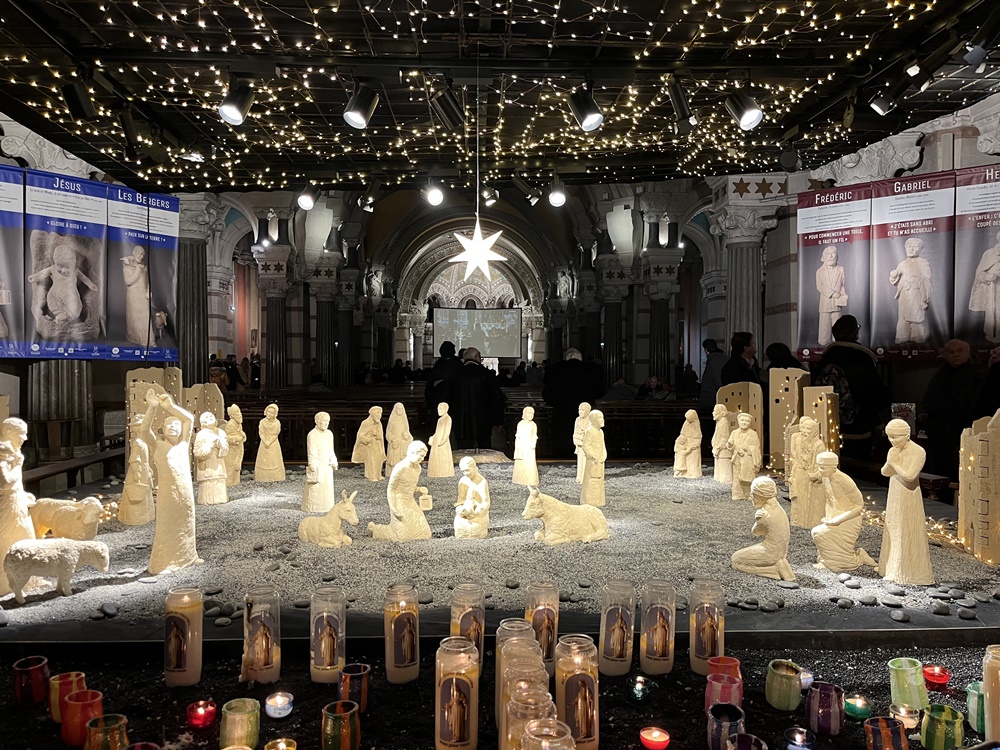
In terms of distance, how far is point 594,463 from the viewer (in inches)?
231

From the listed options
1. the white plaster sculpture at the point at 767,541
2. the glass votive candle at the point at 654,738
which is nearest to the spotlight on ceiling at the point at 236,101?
the white plaster sculpture at the point at 767,541

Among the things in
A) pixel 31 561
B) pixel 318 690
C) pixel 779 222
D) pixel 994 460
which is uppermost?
pixel 779 222

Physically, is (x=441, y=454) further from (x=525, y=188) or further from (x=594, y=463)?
(x=525, y=188)

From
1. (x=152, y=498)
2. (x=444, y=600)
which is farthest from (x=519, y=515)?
(x=152, y=498)

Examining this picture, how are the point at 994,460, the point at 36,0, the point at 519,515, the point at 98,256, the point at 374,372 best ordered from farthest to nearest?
1. the point at 374,372
2. the point at 98,256
3. the point at 519,515
4. the point at 36,0
5. the point at 994,460

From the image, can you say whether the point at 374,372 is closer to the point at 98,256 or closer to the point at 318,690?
the point at 98,256

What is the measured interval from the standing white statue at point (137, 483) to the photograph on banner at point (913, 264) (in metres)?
7.86

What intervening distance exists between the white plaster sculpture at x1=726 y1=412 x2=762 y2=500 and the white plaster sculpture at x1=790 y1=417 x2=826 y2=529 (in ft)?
2.63

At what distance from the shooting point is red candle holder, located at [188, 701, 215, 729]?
252 centimetres

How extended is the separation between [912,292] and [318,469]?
22.5 feet

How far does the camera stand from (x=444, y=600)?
367 cm

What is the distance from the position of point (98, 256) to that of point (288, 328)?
45.8ft

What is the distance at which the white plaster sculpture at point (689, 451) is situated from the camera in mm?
7246

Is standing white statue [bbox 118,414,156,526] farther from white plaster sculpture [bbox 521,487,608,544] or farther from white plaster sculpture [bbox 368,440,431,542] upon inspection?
white plaster sculpture [bbox 521,487,608,544]
